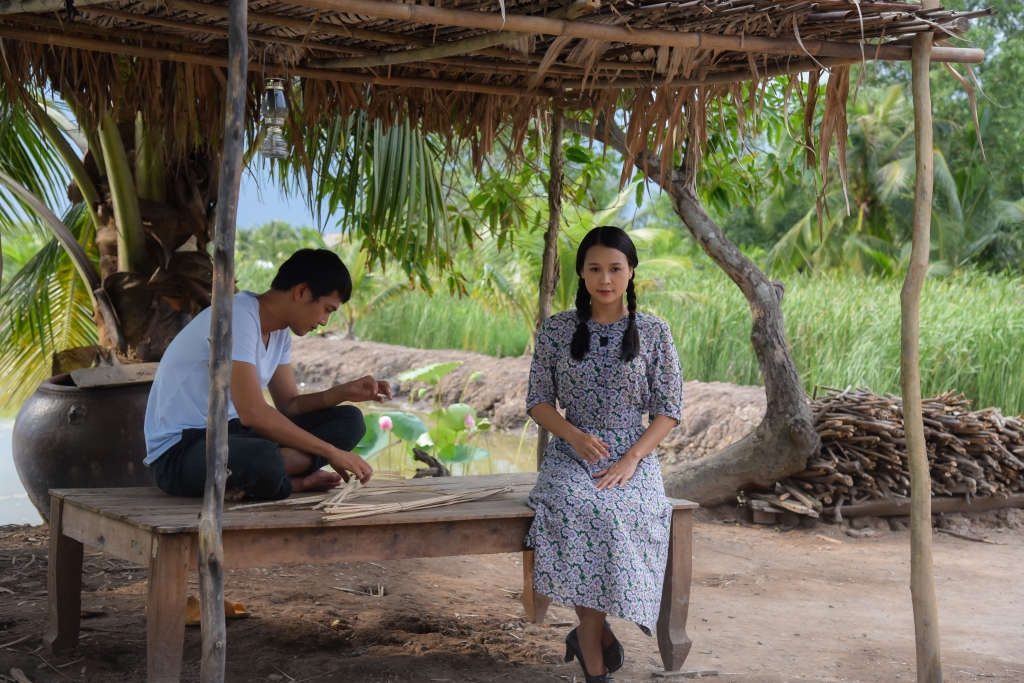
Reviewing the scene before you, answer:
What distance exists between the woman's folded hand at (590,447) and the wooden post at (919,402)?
2.96 ft

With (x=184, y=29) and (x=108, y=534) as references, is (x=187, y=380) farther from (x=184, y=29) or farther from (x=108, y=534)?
(x=184, y=29)

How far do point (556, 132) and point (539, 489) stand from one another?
1.68 metres

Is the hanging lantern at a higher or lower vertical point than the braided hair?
→ higher

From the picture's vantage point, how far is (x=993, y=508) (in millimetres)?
5711

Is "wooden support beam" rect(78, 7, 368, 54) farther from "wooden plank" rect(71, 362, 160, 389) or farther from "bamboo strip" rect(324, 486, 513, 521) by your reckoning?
"wooden plank" rect(71, 362, 160, 389)

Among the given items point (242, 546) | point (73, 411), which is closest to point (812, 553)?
point (242, 546)

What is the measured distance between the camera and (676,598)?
312 cm

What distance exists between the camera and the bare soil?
7.88 m

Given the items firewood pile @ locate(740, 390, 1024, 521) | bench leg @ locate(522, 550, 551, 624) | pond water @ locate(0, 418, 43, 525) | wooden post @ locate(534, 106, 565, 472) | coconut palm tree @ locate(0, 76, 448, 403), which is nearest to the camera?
bench leg @ locate(522, 550, 551, 624)

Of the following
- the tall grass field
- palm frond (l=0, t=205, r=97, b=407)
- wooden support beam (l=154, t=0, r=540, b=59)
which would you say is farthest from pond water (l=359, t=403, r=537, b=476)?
wooden support beam (l=154, t=0, r=540, b=59)

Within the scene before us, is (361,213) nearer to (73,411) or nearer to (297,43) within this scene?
(73,411)

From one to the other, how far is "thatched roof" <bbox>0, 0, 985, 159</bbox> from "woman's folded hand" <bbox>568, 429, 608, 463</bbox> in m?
1.13

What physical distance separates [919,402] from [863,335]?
5365 mm

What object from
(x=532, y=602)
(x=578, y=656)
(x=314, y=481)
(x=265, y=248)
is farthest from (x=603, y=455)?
(x=265, y=248)
